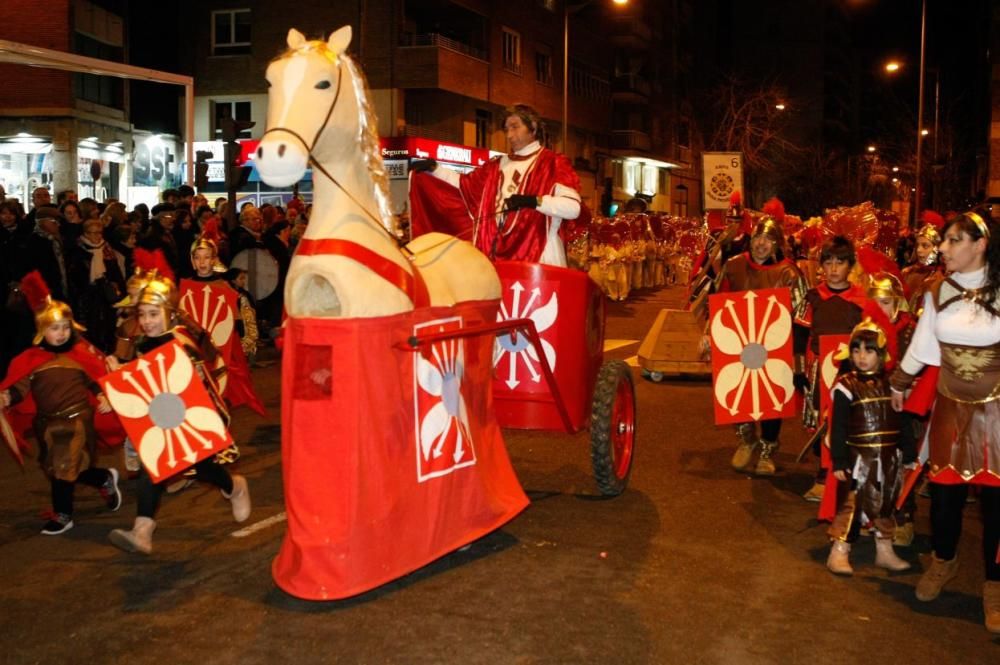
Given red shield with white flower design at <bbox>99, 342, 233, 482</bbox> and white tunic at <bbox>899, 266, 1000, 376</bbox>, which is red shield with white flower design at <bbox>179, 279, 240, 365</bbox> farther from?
white tunic at <bbox>899, 266, 1000, 376</bbox>

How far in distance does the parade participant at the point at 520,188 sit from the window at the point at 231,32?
102ft

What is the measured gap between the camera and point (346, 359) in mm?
4863

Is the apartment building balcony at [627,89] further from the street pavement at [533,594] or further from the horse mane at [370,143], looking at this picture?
the horse mane at [370,143]

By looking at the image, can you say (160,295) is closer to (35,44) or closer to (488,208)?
(488,208)

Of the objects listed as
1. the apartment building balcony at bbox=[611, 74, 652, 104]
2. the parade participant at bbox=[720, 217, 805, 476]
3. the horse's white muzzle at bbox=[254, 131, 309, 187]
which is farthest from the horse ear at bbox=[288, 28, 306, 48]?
the apartment building balcony at bbox=[611, 74, 652, 104]

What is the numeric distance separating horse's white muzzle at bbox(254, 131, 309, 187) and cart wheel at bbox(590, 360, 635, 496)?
2.96 metres

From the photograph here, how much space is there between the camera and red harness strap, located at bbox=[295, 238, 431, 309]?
4.89 meters

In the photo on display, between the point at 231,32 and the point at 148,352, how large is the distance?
32.8 m

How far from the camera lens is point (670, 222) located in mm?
32312

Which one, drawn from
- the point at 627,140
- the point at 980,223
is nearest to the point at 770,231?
the point at 980,223

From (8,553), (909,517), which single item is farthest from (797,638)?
(8,553)

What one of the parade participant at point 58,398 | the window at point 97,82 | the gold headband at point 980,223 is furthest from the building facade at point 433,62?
the gold headband at point 980,223

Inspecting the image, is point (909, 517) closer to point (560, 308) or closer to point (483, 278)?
point (560, 308)

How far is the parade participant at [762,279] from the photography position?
319 inches
